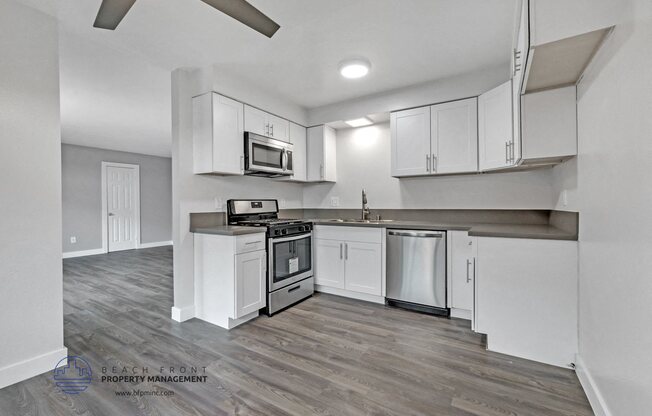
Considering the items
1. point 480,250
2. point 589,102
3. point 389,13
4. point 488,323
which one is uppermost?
point 389,13

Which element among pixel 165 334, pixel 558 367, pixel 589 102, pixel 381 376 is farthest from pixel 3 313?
pixel 589 102

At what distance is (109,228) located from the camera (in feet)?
21.1

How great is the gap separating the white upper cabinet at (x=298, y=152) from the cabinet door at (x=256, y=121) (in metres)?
0.49

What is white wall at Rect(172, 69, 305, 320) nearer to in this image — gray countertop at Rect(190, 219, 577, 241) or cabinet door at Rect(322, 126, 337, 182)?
gray countertop at Rect(190, 219, 577, 241)

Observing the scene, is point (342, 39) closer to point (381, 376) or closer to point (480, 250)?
point (480, 250)

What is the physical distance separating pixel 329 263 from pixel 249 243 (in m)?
1.13

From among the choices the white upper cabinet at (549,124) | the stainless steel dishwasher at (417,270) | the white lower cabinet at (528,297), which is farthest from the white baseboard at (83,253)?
the white upper cabinet at (549,124)

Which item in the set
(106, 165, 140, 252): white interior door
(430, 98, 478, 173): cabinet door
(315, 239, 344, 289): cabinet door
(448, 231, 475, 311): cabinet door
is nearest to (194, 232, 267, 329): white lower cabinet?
(315, 239, 344, 289): cabinet door

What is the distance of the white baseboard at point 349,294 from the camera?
10.4 ft

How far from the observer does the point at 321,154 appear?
12.8 feet

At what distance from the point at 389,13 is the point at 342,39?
447 millimetres

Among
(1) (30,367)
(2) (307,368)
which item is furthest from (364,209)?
(1) (30,367)

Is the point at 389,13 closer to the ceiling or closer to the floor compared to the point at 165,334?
closer to the ceiling

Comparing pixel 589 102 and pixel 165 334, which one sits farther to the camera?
pixel 165 334
